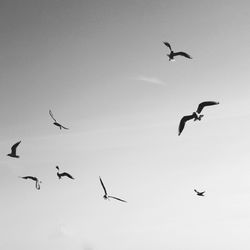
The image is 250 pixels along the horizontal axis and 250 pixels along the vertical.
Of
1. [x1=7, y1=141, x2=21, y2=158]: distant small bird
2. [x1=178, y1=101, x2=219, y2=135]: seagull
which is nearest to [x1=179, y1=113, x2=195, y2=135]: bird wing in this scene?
[x1=178, y1=101, x2=219, y2=135]: seagull

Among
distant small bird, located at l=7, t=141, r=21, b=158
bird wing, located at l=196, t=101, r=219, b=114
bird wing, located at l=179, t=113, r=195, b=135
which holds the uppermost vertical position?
bird wing, located at l=196, t=101, r=219, b=114

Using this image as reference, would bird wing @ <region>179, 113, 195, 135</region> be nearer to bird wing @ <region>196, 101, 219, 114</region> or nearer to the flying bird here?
the flying bird

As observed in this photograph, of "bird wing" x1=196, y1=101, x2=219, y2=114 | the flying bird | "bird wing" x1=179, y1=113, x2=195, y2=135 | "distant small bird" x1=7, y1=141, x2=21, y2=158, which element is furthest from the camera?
"distant small bird" x1=7, y1=141, x2=21, y2=158

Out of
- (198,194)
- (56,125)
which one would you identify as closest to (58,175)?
(56,125)

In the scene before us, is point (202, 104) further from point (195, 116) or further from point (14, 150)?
point (14, 150)

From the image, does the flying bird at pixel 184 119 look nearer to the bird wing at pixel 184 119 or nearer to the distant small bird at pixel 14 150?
the bird wing at pixel 184 119

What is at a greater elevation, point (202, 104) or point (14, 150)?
point (202, 104)

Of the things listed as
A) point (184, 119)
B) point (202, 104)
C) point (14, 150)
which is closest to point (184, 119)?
point (184, 119)

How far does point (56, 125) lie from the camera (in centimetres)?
2917

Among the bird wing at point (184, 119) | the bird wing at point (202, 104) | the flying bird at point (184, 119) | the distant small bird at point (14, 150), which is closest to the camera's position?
the bird wing at point (202, 104)

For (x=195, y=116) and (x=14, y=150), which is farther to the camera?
(x=14, y=150)

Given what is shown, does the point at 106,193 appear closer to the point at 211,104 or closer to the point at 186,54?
the point at 211,104

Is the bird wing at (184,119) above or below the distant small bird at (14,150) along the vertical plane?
above

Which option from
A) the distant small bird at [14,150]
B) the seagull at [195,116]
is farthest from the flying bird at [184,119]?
the distant small bird at [14,150]
